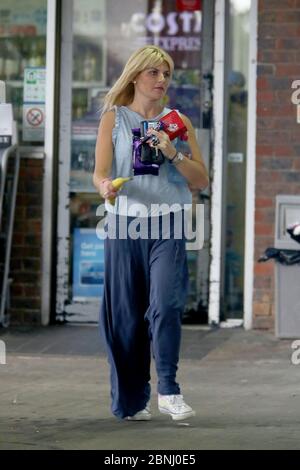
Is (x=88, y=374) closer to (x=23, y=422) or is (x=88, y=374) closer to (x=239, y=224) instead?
(x=23, y=422)

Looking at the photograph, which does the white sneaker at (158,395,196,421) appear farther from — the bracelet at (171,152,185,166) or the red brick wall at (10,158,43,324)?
the red brick wall at (10,158,43,324)

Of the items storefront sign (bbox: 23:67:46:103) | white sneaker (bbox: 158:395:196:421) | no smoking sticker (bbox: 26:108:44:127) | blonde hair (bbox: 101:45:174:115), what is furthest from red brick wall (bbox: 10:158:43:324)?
white sneaker (bbox: 158:395:196:421)

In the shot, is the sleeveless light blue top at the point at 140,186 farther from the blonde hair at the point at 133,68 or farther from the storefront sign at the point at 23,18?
the storefront sign at the point at 23,18

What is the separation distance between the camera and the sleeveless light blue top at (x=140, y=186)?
6.46 m

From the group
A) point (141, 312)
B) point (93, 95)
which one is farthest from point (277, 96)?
point (141, 312)

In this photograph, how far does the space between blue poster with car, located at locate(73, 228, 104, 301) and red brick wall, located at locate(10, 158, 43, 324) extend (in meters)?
0.32

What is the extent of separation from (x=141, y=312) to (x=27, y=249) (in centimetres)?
355

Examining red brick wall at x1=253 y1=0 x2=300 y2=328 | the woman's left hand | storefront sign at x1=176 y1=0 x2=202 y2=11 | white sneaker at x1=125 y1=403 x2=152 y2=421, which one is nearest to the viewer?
the woman's left hand

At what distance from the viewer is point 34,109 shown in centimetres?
1001

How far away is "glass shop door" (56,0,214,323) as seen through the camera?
9992 mm

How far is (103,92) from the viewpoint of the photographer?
10141 millimetres

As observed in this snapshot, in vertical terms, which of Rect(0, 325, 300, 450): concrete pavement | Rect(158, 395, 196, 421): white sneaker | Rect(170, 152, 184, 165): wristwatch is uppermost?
Rect(170, 152, 184, 165): wristwatch

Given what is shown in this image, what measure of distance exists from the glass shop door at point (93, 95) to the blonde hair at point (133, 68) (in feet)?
11.0

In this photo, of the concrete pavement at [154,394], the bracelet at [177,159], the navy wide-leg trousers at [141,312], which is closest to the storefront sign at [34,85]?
the concrete pavement at [154,394]
